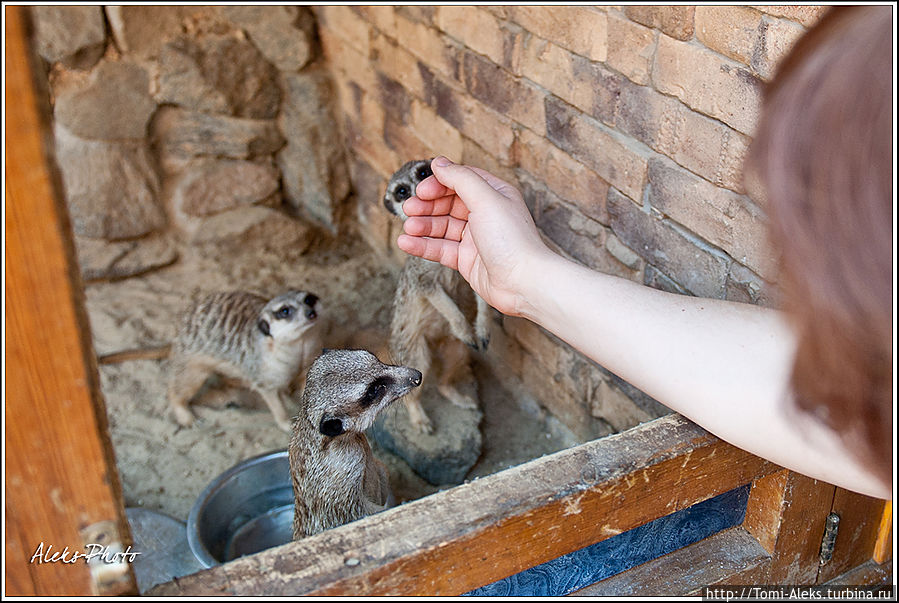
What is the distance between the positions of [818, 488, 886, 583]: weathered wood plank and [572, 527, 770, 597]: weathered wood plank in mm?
188

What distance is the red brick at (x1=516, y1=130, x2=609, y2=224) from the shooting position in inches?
93.8

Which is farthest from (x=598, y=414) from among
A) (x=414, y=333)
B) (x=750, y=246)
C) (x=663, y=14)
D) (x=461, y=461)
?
(x=663, y=14)

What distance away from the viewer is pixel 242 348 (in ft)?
10.5

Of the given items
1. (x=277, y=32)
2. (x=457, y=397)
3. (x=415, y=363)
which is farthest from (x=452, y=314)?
(x=277, y=32)

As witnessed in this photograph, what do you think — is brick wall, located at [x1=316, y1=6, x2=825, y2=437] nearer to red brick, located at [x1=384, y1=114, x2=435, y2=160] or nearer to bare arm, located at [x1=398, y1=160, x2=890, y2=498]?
red brick, located at [x1=384, y1=114, x2=435, y2=160]

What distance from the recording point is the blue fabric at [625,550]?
5.09ft

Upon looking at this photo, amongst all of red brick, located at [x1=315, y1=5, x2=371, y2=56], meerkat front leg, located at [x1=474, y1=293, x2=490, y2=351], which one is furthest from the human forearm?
red brick, located at [x1=315, y1=5, x2=371, y2=56]

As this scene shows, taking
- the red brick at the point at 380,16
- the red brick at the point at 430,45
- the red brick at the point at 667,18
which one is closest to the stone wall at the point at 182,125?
the red brick at the point at 380,16

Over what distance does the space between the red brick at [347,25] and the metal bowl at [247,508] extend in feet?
5.79

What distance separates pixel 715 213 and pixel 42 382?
147cm

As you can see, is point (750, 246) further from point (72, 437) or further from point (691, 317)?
point (72, 437)

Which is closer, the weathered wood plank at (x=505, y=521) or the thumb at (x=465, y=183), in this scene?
the weathered wood plank at (x=505, y=521)

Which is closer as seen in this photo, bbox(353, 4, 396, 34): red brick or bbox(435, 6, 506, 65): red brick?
bbox(435, 6, 506, 65): red brick

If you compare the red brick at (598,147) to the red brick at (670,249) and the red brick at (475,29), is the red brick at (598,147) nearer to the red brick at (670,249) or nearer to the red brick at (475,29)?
the red brick at (670,249)
